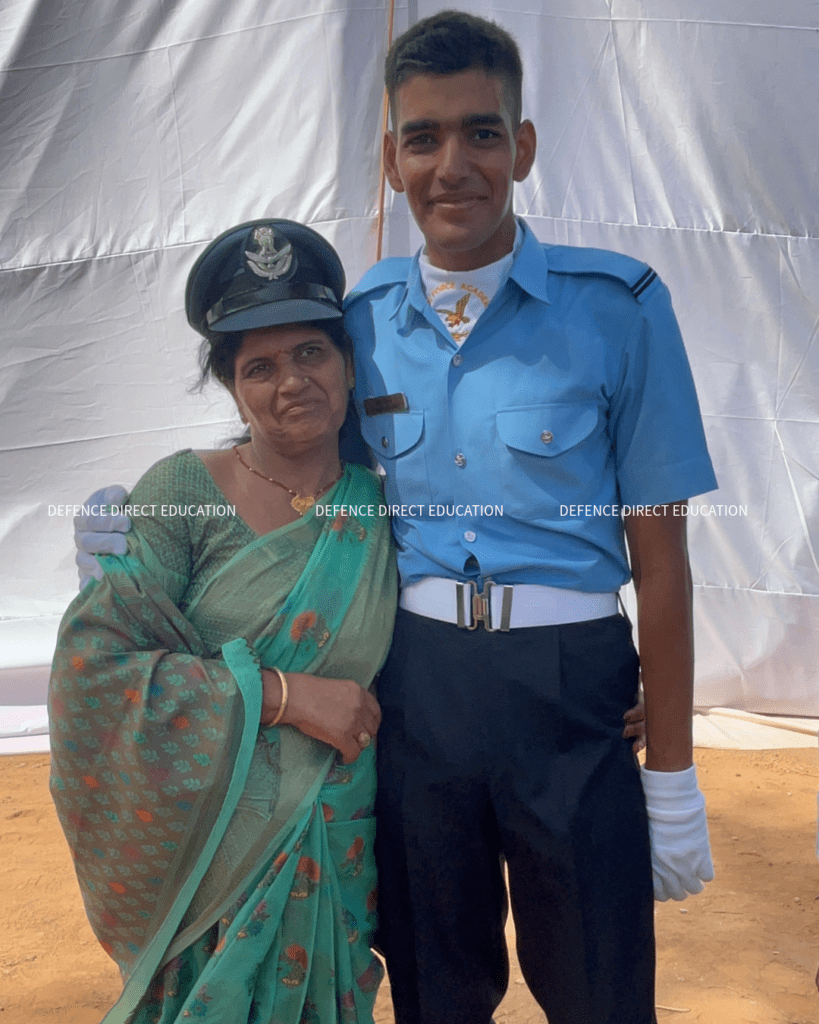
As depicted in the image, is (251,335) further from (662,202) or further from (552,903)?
(662,202)

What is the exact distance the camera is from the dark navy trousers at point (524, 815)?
1.53m

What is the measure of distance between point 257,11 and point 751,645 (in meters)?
3.04

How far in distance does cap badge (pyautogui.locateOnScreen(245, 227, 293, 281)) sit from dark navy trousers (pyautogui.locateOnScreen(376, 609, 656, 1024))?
2.01 feet

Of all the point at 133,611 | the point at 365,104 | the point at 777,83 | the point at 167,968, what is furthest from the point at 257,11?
the point at 167,968

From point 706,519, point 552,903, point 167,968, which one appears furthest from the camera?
point 706,519

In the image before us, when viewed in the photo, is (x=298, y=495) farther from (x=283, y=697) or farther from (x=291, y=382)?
(x=283, y=697)

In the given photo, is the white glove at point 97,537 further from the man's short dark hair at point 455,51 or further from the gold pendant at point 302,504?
the man's short dark hair at point 455,51

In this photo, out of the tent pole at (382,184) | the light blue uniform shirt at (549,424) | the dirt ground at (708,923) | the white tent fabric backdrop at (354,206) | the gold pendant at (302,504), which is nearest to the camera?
the light blue uniform shirt at (549,424)

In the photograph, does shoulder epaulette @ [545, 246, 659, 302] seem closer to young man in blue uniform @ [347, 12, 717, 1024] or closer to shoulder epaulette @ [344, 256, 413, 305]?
young man in blue uniform @ [347, 12, 717, 1024]

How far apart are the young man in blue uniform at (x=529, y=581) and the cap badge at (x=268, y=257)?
0.23m

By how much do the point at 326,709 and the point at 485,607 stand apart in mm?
301

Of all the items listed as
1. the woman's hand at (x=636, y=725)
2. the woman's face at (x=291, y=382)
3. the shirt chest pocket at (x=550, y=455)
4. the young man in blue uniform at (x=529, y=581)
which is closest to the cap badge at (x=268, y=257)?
the woman's face at (x=291, y=382)

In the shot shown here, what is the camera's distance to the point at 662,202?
3.85 meters

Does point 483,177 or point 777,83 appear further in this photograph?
point 777,83
